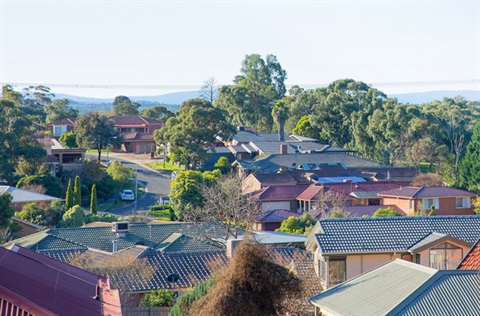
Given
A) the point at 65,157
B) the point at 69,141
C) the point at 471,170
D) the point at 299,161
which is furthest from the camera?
the point at 69,141

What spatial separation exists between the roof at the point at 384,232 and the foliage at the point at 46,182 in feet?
121

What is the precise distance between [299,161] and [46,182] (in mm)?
23014

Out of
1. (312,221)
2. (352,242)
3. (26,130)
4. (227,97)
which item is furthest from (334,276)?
(227,97)

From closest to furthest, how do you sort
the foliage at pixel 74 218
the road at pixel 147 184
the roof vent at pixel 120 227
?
the roof vent at pixel 120 227 → the foliage at pixel 74 218 → the road at pixel 147 184

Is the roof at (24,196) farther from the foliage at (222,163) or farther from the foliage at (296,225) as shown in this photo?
the foliage at (222,163)

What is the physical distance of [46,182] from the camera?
60.7 m

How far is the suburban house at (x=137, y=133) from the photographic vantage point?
309ft

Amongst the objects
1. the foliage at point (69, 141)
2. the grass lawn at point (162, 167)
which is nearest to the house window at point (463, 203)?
the grass lawn at point (162, 167)

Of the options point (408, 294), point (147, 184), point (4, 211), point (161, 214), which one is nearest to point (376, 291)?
point (408, 294)

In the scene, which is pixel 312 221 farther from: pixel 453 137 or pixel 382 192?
pixel 453 137

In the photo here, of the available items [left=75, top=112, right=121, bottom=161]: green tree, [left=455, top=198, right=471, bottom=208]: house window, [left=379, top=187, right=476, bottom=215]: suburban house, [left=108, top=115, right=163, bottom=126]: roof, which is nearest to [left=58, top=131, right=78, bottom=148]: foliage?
[left=75, top=112, right=121, bottom=161]: green tree

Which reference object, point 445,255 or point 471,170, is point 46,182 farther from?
point 445,255

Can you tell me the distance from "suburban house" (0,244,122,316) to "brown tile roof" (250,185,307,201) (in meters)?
39.6

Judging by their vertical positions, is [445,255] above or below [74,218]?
above
